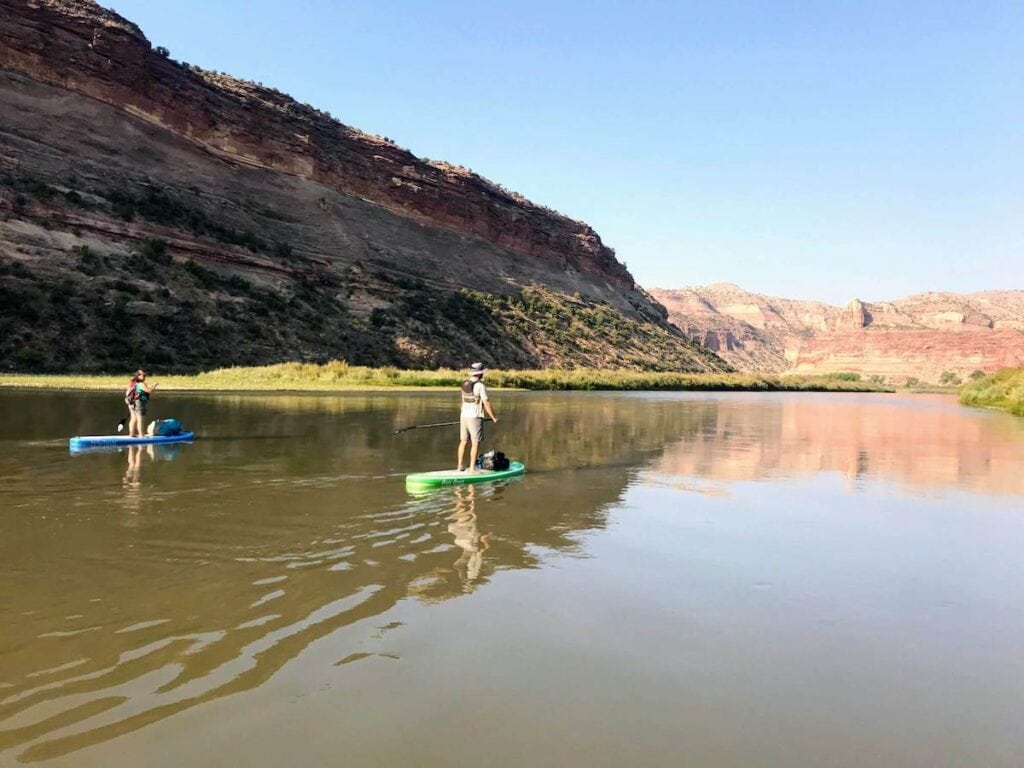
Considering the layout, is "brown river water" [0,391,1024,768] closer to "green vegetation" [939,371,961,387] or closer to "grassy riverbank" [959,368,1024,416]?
"grassy riverbank" [959,368,1024,416]

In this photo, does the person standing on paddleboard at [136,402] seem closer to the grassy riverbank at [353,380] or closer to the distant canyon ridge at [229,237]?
the grassy riverbank at [353,380]

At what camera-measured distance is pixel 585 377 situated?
62.0 meters

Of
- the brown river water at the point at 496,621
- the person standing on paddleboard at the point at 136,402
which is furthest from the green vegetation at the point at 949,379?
the person standing on paddleboard at the point at 136,402

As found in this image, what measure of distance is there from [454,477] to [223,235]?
55.7m

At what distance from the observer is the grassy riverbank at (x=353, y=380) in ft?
120

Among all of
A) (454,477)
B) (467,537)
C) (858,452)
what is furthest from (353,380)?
(467,537)

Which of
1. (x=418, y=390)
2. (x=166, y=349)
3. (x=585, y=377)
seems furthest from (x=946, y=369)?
(x=166, y=349)

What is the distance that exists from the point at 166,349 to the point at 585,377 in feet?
107

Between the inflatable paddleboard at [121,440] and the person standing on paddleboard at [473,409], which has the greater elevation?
the person standing on paddleboard at [473,409]

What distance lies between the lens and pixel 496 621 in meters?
5.92

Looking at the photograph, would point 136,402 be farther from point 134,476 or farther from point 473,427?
point 473,427

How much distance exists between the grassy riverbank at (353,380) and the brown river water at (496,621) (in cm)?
2636

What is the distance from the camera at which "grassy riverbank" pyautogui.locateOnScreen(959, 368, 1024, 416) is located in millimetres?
43438

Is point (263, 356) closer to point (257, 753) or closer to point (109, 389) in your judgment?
point (109, 389)
